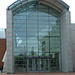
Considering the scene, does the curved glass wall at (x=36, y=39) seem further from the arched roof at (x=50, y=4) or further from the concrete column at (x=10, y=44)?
the concrete column at (x=10, y=44)

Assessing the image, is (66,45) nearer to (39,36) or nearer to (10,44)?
(39,36)

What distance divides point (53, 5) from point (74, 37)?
5619mm

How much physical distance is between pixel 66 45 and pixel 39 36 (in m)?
3.79

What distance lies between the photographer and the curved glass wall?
23.2m

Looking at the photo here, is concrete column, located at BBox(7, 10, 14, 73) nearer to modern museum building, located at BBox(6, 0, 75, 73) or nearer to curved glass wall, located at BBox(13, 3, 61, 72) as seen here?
modern museum building, located at BBox(6, 0, 75, 73)

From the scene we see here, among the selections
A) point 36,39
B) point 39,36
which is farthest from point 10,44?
point 39,36

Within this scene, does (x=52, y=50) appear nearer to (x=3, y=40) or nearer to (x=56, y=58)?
(x=56, y=58)

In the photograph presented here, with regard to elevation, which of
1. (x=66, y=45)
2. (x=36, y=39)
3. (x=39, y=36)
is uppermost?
(x=39, y=36)

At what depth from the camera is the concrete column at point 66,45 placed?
73.8 ft

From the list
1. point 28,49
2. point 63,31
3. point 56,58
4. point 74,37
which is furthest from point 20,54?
point 74,37

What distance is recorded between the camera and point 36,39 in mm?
23594

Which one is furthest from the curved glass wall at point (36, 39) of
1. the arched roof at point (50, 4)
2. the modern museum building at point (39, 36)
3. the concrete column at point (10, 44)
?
the concrete column at point (10, 44)

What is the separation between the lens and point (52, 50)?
23.8 meters

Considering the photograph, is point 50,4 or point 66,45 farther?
point 50,4
